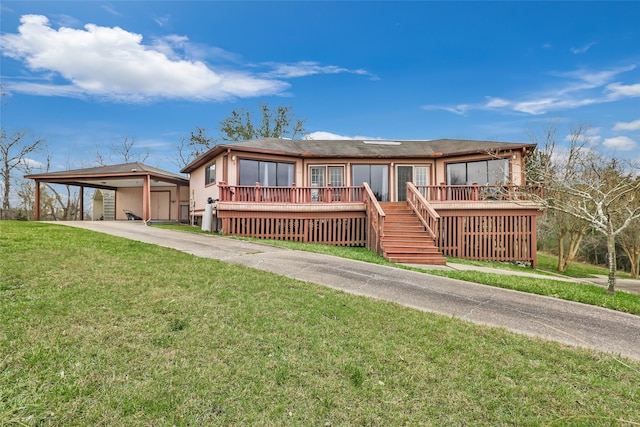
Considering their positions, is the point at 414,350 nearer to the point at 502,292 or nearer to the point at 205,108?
the point at 502,292

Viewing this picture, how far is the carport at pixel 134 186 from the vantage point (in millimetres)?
17828

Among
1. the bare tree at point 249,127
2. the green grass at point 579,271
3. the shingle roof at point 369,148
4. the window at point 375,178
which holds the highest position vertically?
the bare tree at point 249,127

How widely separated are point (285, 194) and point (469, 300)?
8.99 m

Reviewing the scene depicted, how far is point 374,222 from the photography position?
11.4 m

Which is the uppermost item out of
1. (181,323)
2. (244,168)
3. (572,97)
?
(572,97)

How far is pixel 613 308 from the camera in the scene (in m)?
5.68

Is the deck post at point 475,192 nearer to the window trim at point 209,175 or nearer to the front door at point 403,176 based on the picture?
the front door at point 403,176

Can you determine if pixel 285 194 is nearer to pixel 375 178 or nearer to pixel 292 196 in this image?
pixel 292 196

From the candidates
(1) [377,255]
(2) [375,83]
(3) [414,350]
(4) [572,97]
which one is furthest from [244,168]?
(4) [572,97]

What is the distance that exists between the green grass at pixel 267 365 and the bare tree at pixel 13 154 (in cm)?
3095

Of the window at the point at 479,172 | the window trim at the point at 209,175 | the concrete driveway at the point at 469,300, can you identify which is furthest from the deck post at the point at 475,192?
the window trim at the point at 209,175

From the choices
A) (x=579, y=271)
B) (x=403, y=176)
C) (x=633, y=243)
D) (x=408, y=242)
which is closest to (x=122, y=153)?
(x=403, y=176)

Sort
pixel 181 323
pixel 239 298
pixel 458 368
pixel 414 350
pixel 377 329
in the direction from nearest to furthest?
pixel 458 368
pixel 414 350
pixel 181 323
pixel 377 329
pixel 239 298

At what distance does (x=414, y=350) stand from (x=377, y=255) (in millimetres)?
7087
